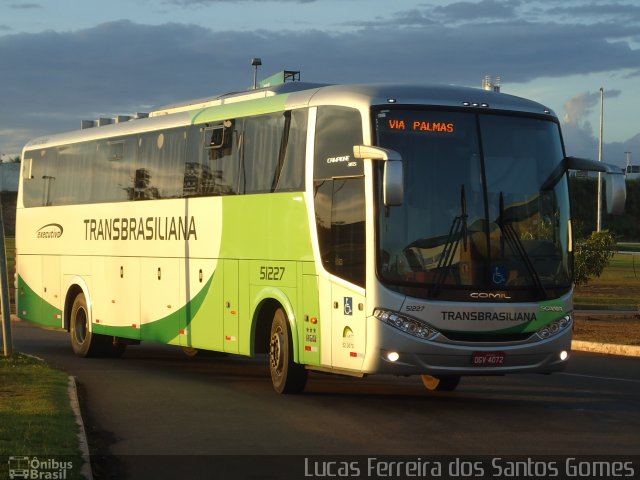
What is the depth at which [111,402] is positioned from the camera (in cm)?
1509

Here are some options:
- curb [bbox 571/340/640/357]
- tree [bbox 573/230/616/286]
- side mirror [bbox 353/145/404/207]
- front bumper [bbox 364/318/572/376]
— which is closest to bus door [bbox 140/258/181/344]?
front bumper [bbox 364/318/572/376]

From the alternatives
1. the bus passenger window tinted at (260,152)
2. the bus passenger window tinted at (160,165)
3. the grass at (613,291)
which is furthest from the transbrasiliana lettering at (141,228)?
the grass at (613,291)

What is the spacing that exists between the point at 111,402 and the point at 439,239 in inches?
168

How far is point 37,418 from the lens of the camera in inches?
489

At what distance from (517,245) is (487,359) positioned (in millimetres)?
1302

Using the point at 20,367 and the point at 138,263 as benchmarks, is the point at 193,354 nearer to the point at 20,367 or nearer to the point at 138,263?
the point at 138,263

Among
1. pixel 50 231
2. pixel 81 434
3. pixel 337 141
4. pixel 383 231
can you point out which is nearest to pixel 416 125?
pixel 337 141

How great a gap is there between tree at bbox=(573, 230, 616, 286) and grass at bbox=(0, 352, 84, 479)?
1539 cm

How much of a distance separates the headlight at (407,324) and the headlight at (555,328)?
4.30 feet

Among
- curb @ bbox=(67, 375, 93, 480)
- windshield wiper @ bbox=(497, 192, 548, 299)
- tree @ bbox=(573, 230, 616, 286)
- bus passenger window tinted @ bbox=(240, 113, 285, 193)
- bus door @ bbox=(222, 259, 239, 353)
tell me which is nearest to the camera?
curb @ bbox=(67, 375, 93, 480)

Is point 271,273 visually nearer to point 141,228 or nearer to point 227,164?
point 227,164

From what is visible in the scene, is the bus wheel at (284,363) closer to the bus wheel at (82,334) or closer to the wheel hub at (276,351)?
the wheel hub at (276,351)

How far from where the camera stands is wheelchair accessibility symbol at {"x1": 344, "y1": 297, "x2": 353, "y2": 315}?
14.3m

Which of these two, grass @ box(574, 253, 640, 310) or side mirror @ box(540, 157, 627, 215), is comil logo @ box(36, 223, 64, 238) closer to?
side mirror @ box(540, 157, 627, 215)
